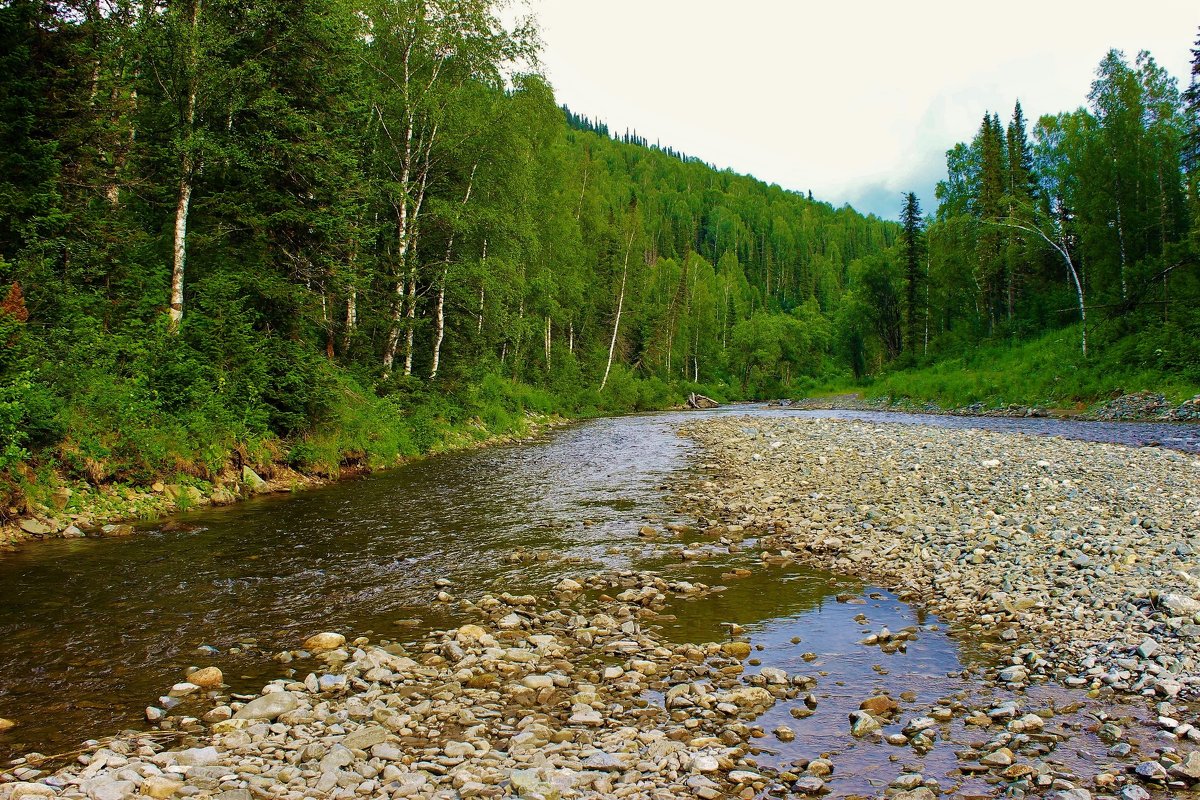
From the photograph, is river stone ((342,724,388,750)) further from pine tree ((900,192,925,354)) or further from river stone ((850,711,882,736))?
pine tree ((900,192,925,354))

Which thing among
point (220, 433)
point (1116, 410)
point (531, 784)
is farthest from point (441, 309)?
point (1116, 410)

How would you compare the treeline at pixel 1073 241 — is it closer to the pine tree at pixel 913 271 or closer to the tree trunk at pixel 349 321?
the pine tree at pixel 913 271

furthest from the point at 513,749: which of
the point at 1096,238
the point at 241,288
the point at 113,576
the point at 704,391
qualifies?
the point at 704,391

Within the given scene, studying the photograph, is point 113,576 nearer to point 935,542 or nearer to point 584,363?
point 935,542

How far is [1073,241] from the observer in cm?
5075

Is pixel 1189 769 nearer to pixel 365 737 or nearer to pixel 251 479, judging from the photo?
pixel 365 737

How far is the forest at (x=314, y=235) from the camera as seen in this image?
12.2 m

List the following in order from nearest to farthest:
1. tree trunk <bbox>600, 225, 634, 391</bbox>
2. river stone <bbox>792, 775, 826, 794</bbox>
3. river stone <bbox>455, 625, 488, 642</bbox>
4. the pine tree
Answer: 1. river stone <bbox>792, 775, 826, 794</bbox>
2. river stone <bbox>455, 625, 488, 642</bbox>
3. tree trunk <bbox>600, 225, 634, 391</bbox>
4. the pine tree

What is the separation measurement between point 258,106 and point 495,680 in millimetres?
16181

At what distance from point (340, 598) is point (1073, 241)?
62606mm

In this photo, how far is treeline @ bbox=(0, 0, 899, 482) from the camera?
1202cm

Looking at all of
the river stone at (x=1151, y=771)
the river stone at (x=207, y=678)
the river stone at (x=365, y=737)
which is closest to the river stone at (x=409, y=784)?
the river stone at (x=365, y=737)

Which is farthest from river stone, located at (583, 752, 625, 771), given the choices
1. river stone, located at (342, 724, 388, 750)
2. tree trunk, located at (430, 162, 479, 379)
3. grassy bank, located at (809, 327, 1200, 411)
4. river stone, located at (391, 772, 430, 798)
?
grassy bank, located at (809, 327, 1200, 411)

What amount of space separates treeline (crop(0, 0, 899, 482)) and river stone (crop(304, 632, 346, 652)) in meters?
6.90
